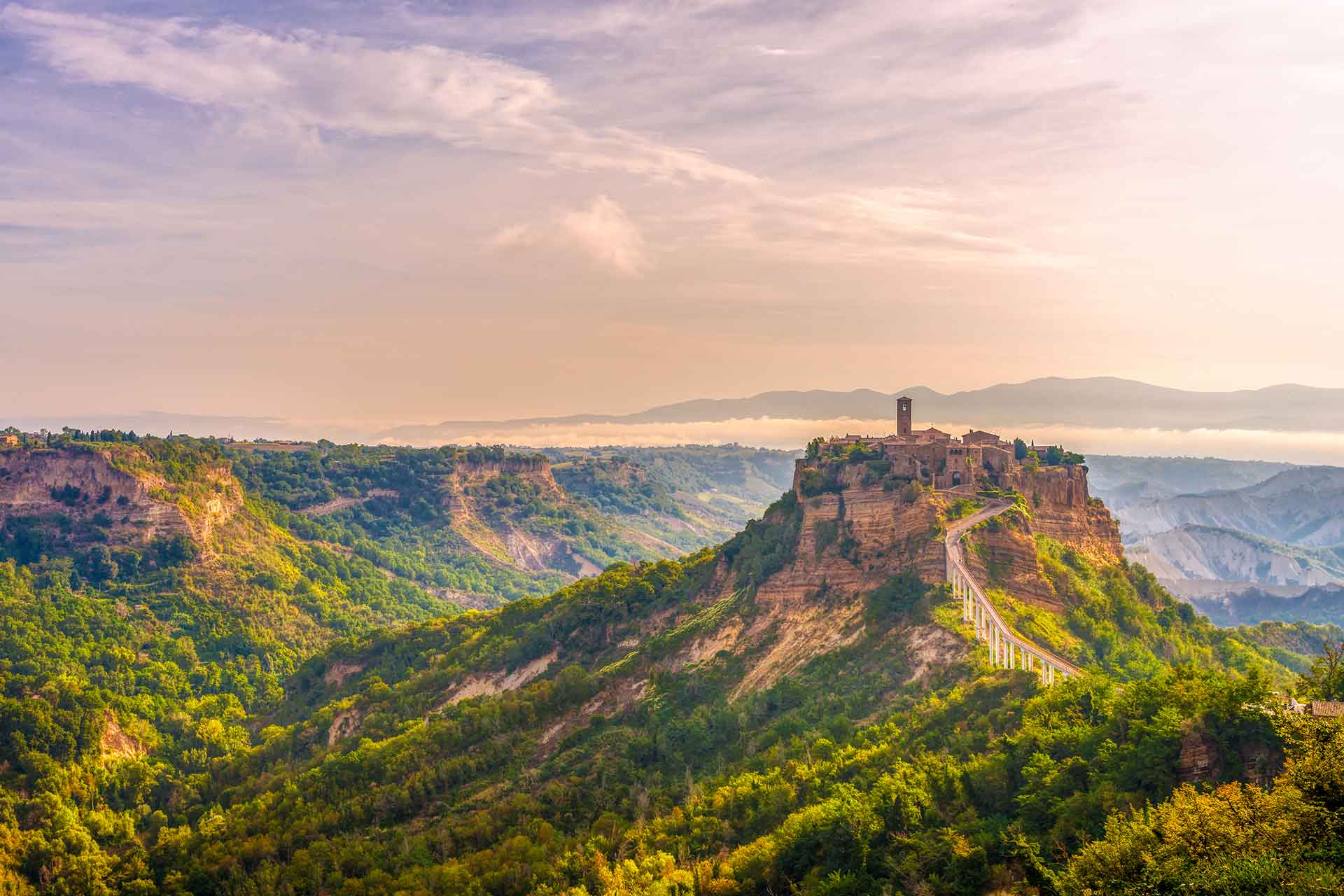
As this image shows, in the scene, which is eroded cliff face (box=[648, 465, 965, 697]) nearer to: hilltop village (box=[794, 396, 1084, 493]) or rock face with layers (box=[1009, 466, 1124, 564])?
hilltop village (box=[794, 396, 1084, 493])

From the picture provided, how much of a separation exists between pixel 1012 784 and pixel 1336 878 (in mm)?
25747

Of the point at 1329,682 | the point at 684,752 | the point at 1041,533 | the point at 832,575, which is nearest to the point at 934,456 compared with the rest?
the point at 1041,533

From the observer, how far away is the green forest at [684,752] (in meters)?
52.1

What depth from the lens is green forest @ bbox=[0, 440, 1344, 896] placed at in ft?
171

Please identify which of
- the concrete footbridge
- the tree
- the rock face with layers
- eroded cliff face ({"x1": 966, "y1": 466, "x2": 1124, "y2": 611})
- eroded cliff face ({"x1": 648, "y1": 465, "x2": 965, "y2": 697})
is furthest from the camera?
Answer: the rock face with layers

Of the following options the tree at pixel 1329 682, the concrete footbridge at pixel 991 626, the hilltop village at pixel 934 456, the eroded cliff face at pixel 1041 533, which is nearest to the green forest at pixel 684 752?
the tree at pixel 1329 682

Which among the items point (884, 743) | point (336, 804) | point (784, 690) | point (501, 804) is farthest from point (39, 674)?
point (884, 743)

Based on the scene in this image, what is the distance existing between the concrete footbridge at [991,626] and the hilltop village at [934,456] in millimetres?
7899

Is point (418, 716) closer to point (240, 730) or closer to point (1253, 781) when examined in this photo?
point (240, 730)

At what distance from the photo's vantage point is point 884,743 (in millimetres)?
75125

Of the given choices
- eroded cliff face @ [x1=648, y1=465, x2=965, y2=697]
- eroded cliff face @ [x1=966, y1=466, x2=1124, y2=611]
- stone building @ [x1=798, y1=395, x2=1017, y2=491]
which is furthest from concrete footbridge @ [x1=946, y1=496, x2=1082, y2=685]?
stone building @ [x1=798, y1=395, x2=1017, y2=491]

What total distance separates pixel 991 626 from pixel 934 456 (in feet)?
88.6

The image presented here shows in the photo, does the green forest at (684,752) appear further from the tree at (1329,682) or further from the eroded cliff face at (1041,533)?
the eroded cliff face at (1041,533)

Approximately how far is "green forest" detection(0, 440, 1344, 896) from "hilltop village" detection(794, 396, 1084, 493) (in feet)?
24.8
